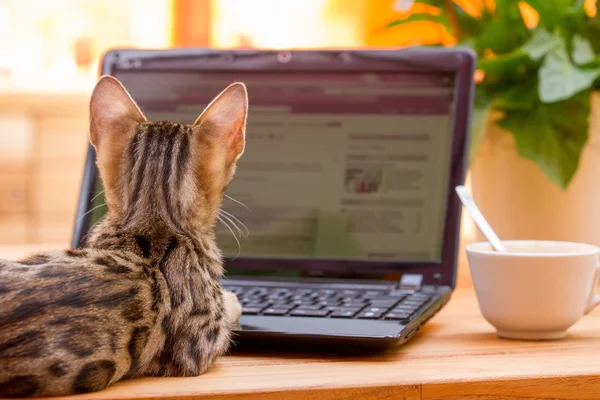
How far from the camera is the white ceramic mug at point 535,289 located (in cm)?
80

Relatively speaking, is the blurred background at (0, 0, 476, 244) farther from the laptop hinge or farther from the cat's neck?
the cat's neck

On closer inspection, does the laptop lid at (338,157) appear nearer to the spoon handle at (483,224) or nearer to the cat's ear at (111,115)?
the spoon handle at (483,224)

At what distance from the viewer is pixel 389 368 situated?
0.69 m

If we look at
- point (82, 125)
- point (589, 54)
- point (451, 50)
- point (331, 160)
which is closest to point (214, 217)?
point (331, 160)

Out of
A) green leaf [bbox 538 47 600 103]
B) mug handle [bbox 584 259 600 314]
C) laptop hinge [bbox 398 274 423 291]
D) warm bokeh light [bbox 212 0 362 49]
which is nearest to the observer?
mug handle [bbox 584 259 600 314]

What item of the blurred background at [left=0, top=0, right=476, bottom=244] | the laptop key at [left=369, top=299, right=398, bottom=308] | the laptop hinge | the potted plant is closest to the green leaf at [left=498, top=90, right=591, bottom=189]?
the potted plant

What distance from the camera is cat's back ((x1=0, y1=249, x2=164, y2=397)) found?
61 cm

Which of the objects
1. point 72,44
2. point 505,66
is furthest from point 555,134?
point 72,44

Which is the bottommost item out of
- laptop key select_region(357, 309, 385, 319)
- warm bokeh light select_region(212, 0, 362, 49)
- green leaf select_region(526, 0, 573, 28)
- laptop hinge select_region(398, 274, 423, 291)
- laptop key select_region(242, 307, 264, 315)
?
laptop hinge select_region(398, 274, 423, 291)

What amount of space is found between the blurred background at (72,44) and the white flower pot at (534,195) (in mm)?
2010

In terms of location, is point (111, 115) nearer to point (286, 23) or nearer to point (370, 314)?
point (370, 314)

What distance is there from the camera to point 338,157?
111cm

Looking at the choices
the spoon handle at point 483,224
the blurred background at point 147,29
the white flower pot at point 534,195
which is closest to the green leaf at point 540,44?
the white flower pot at point 534,195

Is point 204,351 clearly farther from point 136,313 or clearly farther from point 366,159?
point 366,159
